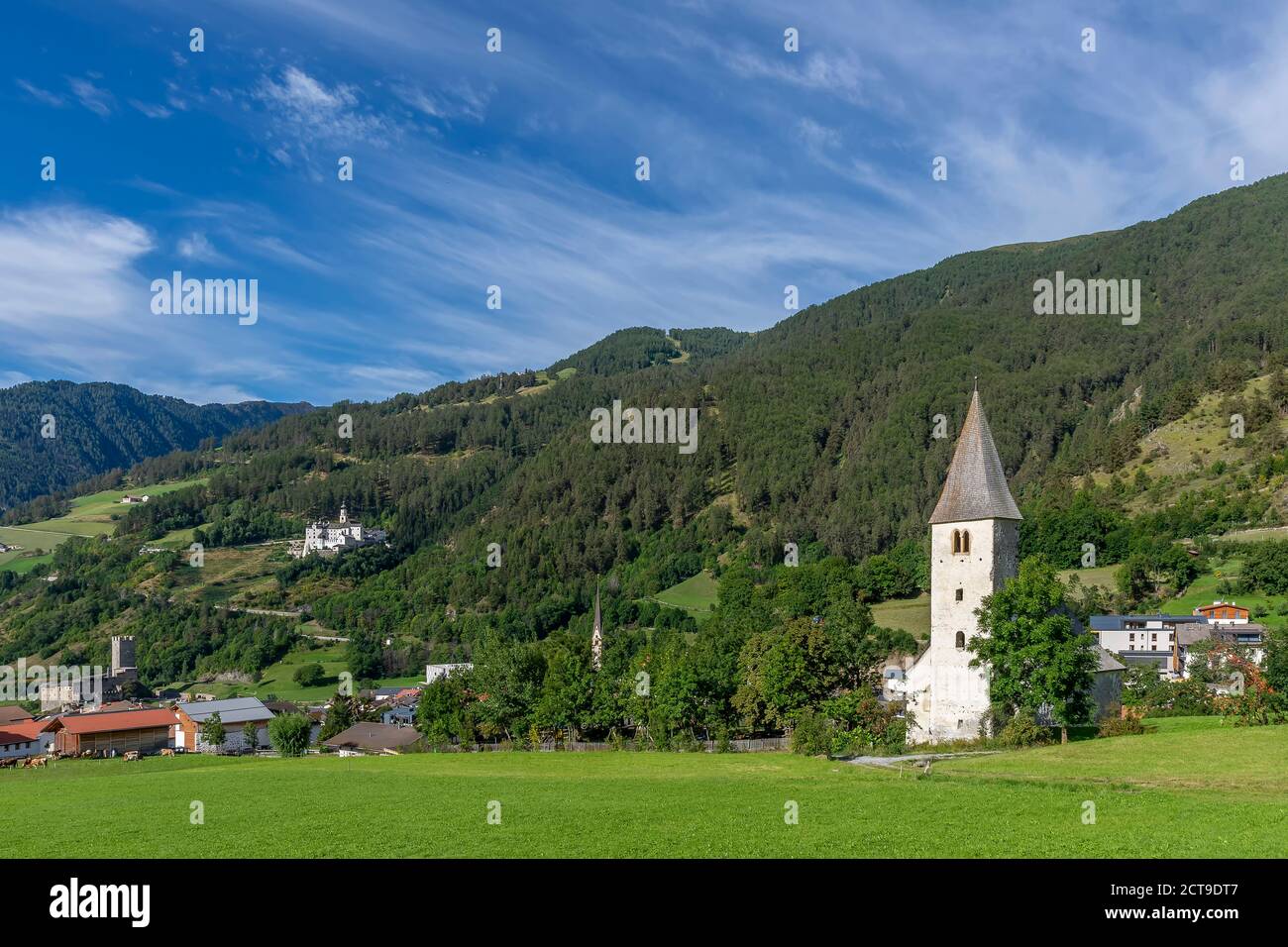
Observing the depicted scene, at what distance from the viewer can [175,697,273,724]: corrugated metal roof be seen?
117125 mm

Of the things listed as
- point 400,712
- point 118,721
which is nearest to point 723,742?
point 400,712

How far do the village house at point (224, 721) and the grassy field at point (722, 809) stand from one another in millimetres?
71228

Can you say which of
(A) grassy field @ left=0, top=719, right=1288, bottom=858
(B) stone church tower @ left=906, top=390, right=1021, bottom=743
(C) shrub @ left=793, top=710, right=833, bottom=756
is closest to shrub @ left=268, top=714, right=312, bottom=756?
(A) grassy field @ left=0, top=719, right=1288, bottom=858

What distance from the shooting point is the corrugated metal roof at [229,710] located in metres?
117

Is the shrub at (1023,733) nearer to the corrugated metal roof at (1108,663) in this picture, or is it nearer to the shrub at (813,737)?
the shrub at (813,737)

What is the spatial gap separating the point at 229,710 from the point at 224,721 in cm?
469

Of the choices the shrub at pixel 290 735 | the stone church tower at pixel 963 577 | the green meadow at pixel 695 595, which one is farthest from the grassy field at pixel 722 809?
the green meadow at pixel 695 595

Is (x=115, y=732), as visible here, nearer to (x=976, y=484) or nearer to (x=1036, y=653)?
(x=976, y=484)
